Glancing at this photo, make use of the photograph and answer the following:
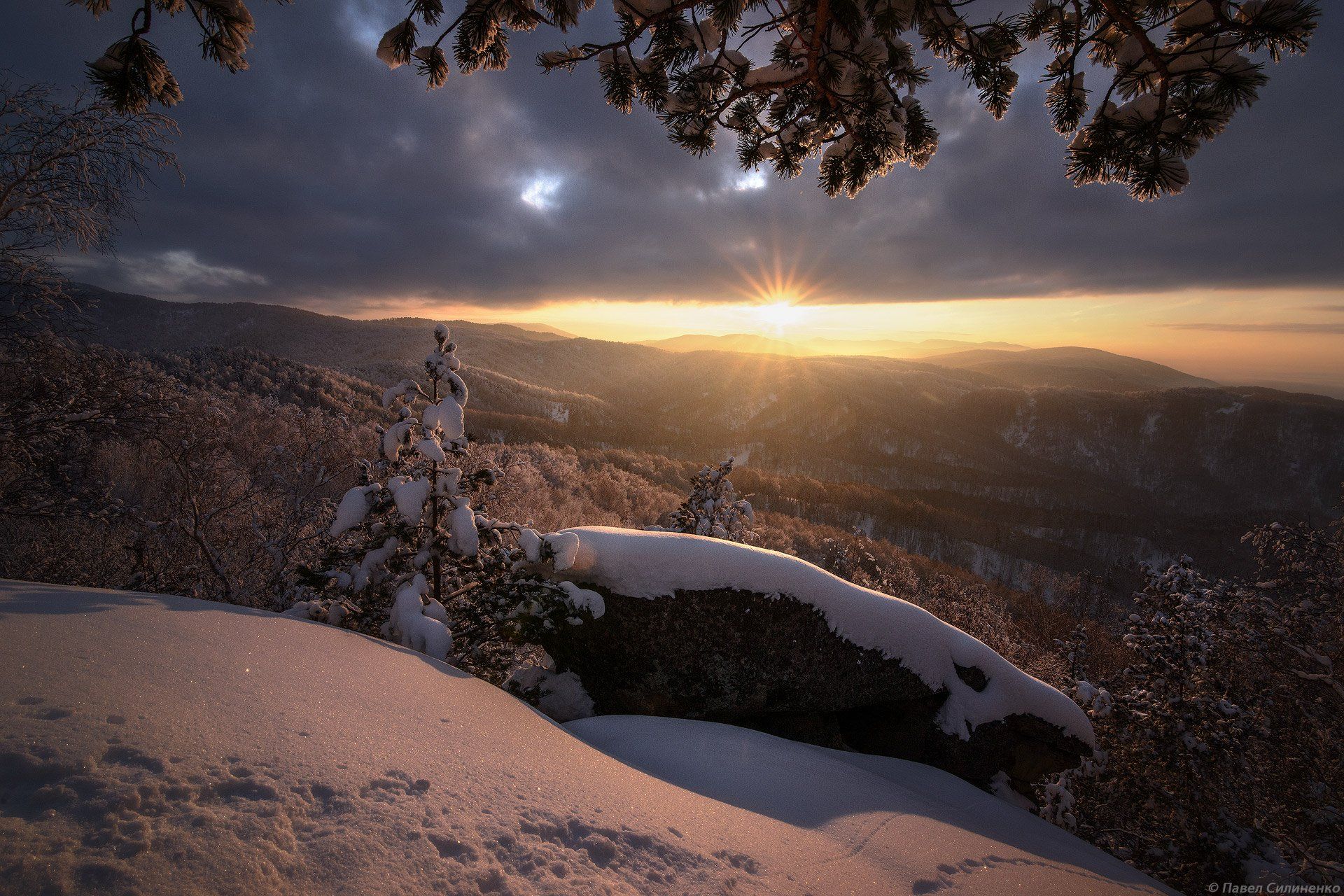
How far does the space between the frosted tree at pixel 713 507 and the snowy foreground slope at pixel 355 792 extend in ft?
28.5

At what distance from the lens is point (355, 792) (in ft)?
6.59

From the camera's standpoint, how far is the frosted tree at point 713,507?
1266 cm

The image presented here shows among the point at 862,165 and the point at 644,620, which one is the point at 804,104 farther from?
the point at 644,620

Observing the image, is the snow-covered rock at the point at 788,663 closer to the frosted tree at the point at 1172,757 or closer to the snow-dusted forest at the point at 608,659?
the snow-dusted forest at the point at 608,659

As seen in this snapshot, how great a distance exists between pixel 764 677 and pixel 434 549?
146 inches

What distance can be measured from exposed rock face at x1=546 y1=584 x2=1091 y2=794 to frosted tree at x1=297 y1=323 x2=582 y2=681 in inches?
27.5

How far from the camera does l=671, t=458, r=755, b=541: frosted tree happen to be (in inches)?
498

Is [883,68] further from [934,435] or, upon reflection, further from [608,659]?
[934,435]

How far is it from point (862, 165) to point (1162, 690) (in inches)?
376

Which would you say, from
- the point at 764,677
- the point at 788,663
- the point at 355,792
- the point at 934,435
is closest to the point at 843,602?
the point at 788,663

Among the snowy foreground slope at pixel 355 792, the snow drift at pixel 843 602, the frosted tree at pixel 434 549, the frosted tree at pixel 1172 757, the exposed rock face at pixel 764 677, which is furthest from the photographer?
the frosted tree at pixel 1172 757

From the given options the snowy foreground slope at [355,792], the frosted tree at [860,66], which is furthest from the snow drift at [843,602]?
the frosted tree at [860,66]

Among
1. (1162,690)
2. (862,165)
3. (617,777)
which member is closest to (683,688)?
(617,777)

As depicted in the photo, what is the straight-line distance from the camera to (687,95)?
3.75m
